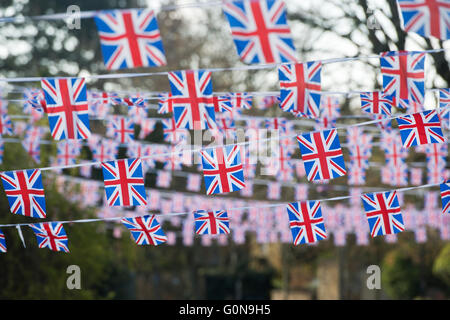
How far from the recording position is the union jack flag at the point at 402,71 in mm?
6953

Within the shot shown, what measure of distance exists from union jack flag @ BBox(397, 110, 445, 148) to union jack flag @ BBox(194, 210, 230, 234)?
244cm

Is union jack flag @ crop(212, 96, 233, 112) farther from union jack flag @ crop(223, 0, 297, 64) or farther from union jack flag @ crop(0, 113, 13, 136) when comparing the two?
union jack flag @ crop(0, 113, 13, 136)

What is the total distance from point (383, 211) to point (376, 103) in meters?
1.41

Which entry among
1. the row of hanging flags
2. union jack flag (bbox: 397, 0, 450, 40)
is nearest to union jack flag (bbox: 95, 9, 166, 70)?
the row of hanging flags

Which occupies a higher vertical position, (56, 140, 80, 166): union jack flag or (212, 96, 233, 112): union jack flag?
(212, 96, 233, 112): union jack flag

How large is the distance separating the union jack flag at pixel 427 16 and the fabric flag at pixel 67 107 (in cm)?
354

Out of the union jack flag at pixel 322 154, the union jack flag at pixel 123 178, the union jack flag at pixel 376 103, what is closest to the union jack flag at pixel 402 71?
the union jack flag at pixel 322 154

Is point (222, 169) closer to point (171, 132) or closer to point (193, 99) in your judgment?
point (193, 99)

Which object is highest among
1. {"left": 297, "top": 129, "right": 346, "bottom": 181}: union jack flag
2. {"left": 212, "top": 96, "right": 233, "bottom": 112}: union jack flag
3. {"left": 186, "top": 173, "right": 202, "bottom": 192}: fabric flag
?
{"left": 212, "top": 96, "right": 233, "bottom": 112}: union jack flag

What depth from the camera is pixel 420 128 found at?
756cm

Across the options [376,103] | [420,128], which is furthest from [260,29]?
[376,103]

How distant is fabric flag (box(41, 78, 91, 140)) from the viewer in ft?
23.2

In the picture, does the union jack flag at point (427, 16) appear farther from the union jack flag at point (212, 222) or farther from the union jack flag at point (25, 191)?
the union jack flag at point (25, 191)
